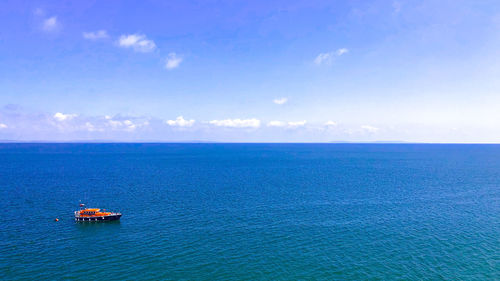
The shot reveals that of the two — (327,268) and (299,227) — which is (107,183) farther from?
(327,268)

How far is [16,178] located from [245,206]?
111796mm

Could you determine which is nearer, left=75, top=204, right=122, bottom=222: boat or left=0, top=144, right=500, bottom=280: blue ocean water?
left=0, top=144, right=500, bottom=280: blue ocean water

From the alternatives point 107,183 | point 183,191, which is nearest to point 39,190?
point 107,183

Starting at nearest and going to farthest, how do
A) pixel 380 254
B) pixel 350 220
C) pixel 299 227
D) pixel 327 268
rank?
1. pixel 327 268
2. pixel 380 254
3. pixel 299 227
4. pixel 350 220

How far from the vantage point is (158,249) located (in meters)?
53.7

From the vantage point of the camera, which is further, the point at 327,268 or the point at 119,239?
the point at 119,239

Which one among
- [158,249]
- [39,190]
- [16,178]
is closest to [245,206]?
[158,249]

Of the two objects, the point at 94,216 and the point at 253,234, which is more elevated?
the point at 94,216

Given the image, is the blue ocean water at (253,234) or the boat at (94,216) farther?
the boat at (94,216)

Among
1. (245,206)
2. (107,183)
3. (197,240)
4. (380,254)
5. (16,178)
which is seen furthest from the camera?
(16,178)

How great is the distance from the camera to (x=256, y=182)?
123 meters

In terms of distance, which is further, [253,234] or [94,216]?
[94,216]

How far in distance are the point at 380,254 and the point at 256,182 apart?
73470 mm

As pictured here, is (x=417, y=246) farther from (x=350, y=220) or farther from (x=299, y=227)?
(x=299, y=227)
